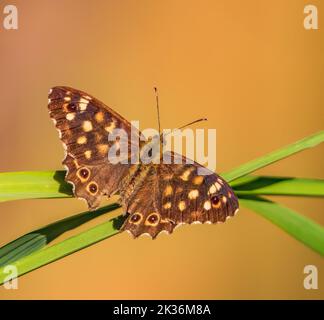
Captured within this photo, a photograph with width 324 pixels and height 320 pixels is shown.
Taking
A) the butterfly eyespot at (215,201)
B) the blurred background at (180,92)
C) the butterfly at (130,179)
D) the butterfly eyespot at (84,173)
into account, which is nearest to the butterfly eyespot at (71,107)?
the butterfly at (130,179)

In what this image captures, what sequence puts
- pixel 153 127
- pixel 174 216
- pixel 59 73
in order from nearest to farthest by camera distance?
pixel 174 216 → pixel 153 127 → pixel 59 73

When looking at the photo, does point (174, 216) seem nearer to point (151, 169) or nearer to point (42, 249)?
point (151, 169)

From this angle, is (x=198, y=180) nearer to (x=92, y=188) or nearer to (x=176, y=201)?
(x=176, y=201)

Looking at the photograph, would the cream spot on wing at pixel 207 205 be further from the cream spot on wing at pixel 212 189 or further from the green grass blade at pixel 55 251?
the green grass blade at pixel 55 251

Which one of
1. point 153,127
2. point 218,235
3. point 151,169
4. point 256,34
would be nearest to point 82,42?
point 153,127

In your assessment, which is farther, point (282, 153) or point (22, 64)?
point (22, 64)

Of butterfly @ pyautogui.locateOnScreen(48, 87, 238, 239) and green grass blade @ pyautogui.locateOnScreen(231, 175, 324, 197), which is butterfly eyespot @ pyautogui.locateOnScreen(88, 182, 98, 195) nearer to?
butterfly @ pyautogui.locateOnScreen(48, 87, 238, 239)

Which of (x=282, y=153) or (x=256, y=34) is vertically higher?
(x=256, y=34)
